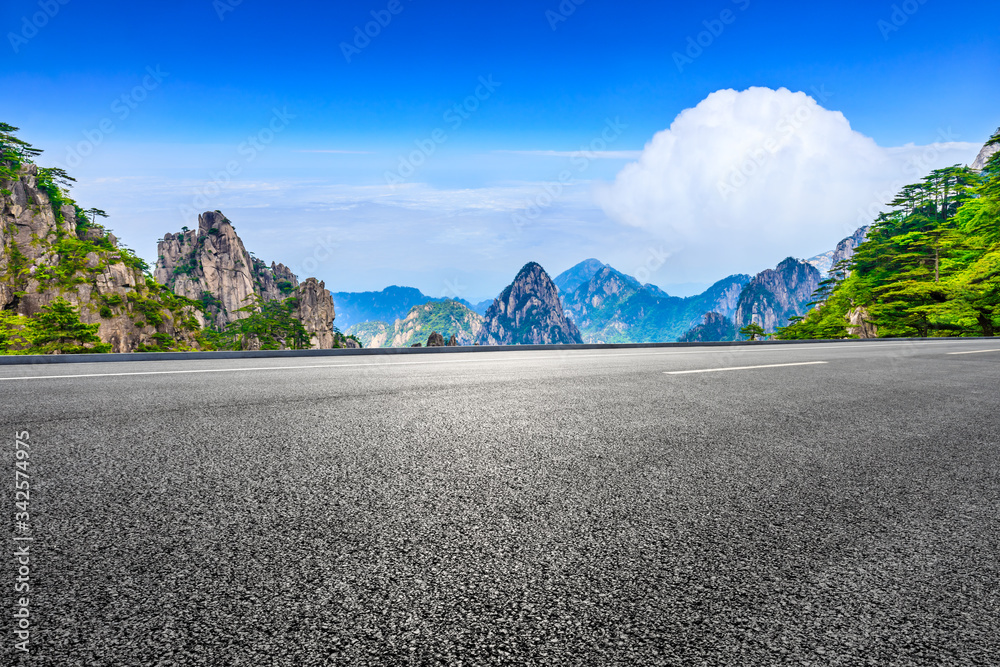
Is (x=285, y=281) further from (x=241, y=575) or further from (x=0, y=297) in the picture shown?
(x=241, y=575)

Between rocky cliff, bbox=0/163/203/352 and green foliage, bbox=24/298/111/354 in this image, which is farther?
rocky cliff, bbox=0/163/203/352

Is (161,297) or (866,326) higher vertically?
(161,297)

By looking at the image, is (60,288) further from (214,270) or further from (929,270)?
(929,270)

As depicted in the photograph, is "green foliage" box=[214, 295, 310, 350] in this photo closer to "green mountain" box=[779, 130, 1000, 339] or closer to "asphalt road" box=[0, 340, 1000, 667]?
"green mountain" box=[779, 130, 1000, 339]

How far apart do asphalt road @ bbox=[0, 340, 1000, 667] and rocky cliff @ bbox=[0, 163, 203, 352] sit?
54466mm

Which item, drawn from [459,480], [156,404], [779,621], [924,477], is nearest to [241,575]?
[459,480]

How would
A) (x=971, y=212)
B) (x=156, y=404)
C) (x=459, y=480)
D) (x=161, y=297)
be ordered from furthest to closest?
(x=161, y=297)
(x=971, y=212)
(x=156, y=404)
(x=459, y=480)

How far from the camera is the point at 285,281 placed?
125 metres

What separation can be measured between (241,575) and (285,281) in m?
134

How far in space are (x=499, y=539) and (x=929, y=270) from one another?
57.8m

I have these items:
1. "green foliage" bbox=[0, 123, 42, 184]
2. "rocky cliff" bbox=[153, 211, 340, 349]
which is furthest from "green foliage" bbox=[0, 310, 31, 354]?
"rocky cliff" bbox=[153, 211, 340, 349]

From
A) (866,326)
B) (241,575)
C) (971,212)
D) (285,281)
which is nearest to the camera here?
(241,575)

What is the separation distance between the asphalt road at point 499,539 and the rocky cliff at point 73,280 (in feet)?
179

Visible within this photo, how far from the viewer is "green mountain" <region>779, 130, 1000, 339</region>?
37938 mm
